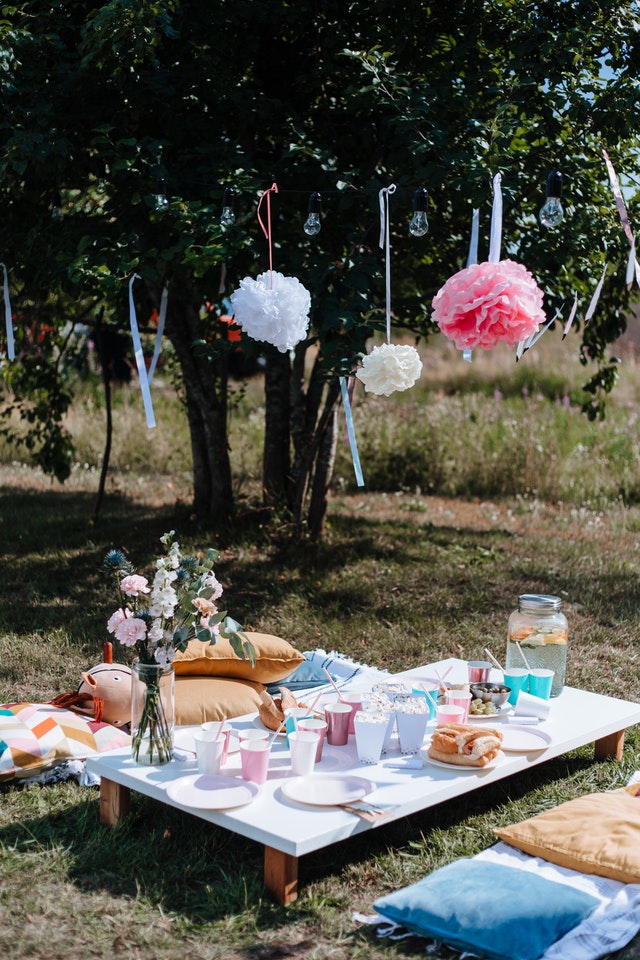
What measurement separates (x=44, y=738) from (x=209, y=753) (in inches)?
38.6

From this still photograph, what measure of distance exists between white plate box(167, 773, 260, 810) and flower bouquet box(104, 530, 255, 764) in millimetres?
204

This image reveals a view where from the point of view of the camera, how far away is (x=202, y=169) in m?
5.67

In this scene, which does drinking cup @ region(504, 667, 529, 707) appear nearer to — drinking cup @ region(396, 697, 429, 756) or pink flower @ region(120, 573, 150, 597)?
drinking cup @ region(396, 697, 429, 756)

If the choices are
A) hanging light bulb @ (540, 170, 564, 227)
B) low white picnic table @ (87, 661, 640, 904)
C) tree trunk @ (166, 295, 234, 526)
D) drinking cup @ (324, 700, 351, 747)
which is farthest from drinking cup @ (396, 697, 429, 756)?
tree trunk @ (166, 295, 234, 526)

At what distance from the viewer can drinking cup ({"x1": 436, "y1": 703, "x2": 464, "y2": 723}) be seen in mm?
3516

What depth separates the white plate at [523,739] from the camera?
3510 millimetres

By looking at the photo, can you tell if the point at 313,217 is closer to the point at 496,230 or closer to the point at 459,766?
the point at 496,230

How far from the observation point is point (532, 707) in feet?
12.7

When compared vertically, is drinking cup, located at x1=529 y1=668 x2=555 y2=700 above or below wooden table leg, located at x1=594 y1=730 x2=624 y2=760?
above

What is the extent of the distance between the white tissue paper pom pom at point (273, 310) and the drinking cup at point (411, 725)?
1335 mm

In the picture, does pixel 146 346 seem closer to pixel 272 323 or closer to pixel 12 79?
pixel 12 79

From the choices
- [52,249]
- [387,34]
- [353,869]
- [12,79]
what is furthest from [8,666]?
[387,34]

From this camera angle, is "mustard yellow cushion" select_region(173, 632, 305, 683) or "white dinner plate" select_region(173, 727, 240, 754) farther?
"mustard yellow cushion" select_region(173, 632, 305, 683)

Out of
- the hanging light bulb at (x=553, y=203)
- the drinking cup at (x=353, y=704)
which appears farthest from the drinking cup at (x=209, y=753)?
the hanging light bulb at (x=553, y=203)
